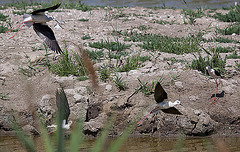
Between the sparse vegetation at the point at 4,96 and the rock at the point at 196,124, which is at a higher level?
the sparse vegetation at the point at 4,96

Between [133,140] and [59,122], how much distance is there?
3.29m

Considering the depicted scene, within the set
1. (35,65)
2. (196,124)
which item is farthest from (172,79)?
(35,65)

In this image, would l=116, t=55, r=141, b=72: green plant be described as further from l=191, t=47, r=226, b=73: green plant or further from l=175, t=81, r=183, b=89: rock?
l=191, t=47, r=226, b=73: green plant

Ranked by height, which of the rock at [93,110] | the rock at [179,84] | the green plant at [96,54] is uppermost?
the green plant at [96,54]

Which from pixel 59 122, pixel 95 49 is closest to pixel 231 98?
pixel 95 49

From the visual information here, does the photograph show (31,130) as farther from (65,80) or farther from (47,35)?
(47,35)

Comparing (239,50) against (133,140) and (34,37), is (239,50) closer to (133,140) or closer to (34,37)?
(133,140)

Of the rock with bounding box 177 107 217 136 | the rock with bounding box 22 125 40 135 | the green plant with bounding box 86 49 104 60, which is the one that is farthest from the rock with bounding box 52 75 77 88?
the rock with bounding box 177 107 217 136

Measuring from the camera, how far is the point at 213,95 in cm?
444

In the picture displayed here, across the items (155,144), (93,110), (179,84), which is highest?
(179,84)

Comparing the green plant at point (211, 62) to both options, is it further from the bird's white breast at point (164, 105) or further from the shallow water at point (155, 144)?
the bird's white breast at point (164, 105)

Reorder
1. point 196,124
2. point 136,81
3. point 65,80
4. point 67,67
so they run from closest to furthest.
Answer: point 196,124
point 136,81
point 65,80
point 67,67


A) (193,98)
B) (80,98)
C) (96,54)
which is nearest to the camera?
(80,98)

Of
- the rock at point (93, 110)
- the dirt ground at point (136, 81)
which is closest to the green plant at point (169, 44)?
the dirt ground at point (136, 81)
